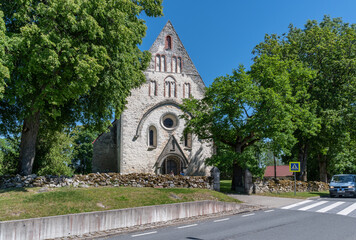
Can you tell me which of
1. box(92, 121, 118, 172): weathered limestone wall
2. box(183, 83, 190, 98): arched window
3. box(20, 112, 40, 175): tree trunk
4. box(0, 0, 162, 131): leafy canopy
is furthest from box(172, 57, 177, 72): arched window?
box(20, 112, 40, 175): tree trunk

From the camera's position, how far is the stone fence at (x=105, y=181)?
571 inches

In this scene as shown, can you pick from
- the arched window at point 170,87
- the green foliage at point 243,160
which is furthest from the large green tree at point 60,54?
the arched window at point 170,87

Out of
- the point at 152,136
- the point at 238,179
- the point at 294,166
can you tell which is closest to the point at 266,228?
the point at 294,166

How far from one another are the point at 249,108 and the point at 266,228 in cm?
1228

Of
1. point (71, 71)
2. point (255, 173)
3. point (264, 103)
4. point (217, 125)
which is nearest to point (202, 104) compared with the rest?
point (217, 125)

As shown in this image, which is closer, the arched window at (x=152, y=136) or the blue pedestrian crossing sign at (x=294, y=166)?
the blue pedestrian crossing sign at (x=294, y=166)

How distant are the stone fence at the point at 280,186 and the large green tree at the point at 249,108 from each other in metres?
1.29

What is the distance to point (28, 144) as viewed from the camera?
1547cm

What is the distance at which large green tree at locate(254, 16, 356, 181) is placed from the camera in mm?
24906

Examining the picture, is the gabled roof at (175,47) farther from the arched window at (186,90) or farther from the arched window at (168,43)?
the arched window at (186,90)

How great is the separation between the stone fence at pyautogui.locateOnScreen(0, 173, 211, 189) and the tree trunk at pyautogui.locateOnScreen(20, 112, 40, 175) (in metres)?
0.74

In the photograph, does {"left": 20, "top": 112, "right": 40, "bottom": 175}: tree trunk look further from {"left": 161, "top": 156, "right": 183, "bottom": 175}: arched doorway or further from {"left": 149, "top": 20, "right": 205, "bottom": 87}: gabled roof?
{"left": 149, "top": 20, "right": 205, "bottom": 87}: gabled roof

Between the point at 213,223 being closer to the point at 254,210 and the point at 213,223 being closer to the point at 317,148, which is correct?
→ the point at 254,210

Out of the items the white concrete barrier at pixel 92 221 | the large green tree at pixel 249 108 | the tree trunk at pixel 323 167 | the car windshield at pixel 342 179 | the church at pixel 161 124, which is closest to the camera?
the white concrete barrier at pixel 92 221
